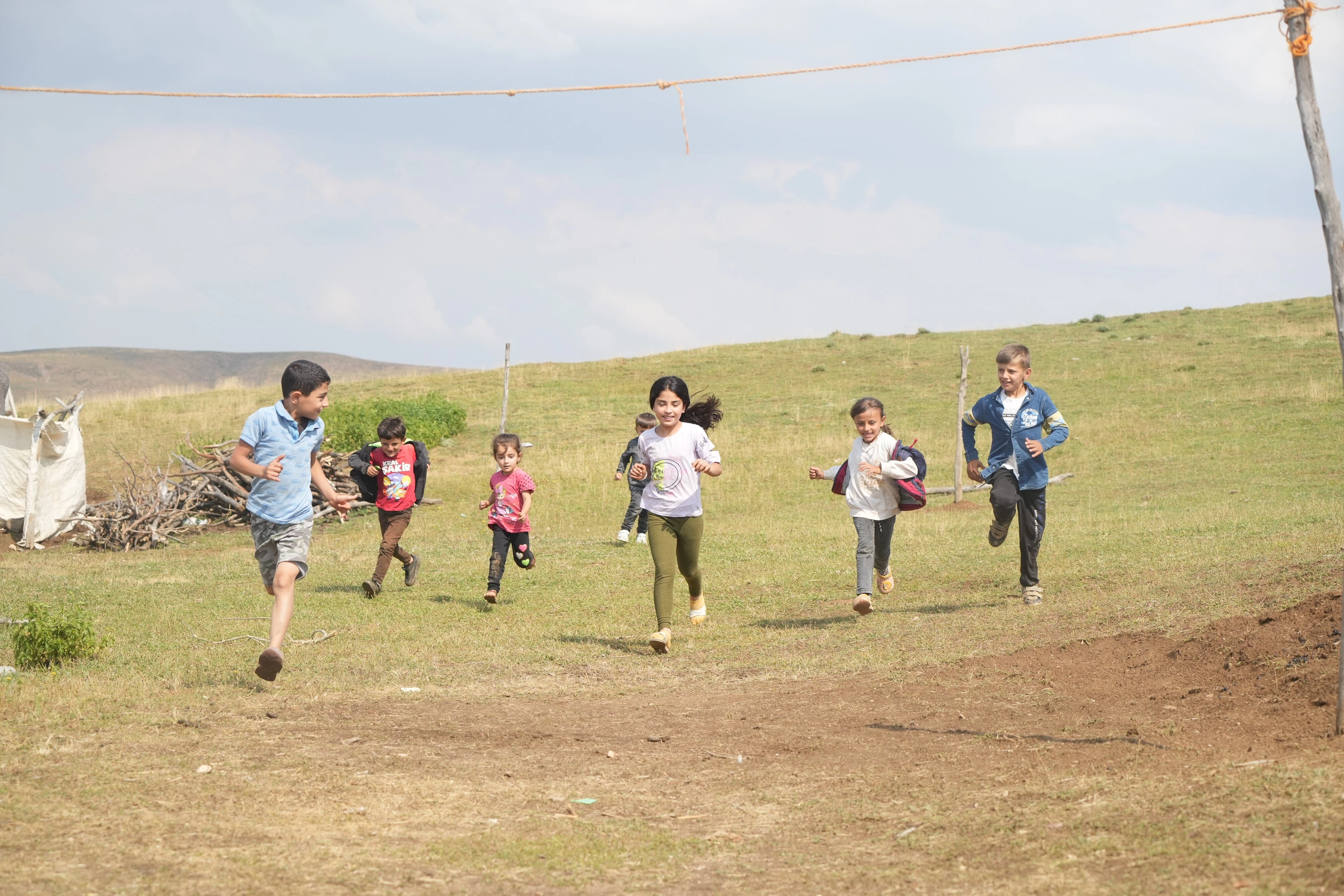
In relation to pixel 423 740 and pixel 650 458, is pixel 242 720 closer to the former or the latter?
pixel 423 740

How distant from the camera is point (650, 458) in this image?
848 cm

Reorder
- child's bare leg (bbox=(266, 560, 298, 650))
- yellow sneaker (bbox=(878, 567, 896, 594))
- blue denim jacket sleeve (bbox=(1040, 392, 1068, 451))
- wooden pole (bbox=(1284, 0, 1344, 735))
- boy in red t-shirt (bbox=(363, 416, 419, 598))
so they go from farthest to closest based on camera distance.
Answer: boy in red t-shirt (bbox=(363, 416, 419, 598)), yellow sneaker (bbox=(878, 567, 896, 594)), blue denim jacket sleeve (bbox=(1040, 392, 1068, 451)), child's bare leg (bbox=(266, 560, 298, 650)), wooden pole (bbox=(1284, 0, 1344, 735))

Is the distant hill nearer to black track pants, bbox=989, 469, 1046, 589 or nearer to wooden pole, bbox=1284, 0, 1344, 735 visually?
black track pants, bbox=989, 469, 1046, 589

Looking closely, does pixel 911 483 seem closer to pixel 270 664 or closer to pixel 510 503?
pixel 510 503

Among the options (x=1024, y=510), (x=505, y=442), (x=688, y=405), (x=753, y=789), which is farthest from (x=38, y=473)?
(x=753, y=789)

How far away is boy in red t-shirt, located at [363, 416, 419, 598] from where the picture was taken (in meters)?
11.3

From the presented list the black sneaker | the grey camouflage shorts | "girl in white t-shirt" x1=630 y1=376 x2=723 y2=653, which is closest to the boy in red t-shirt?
"girl in white t-shirt" x1=630 y1=376 x2=723 y2=653

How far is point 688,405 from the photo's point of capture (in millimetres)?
9414

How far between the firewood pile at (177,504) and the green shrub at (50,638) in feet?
29.6

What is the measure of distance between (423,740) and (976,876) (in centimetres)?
306

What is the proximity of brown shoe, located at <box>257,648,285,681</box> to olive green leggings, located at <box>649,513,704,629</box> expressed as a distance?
2695 millimetres

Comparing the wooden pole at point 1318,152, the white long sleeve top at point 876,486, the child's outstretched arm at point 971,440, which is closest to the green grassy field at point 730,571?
the white long sleeve top at point 876,486

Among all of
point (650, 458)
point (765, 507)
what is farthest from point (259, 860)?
point (765, 507)

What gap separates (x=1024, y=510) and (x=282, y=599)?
5869mm
